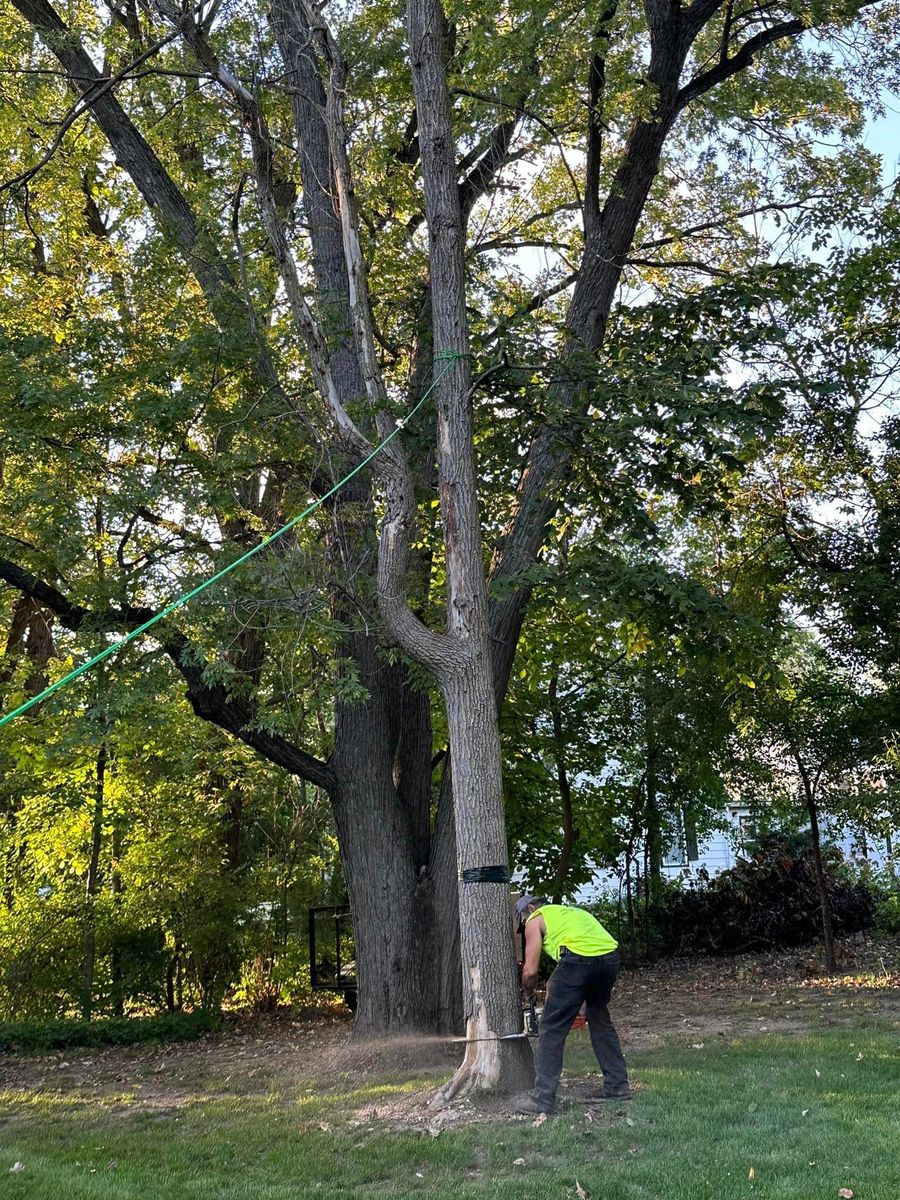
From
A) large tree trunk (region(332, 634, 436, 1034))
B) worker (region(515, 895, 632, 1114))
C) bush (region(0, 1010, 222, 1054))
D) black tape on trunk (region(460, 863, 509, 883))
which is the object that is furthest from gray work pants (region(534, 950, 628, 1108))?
bush (region(0, 1010, 222, 1054))

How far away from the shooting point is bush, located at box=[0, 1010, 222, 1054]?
39.0ft

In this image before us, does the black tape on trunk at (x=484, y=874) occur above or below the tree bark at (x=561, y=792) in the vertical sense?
below

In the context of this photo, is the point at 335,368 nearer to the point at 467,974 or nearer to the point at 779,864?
the point at 467,974

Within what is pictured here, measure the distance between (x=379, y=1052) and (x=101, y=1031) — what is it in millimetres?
4370

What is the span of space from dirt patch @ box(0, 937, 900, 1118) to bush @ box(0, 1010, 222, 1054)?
0.85 ft

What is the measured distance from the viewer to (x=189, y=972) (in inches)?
565

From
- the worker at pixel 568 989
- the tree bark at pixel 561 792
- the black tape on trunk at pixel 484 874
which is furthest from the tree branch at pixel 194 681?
the tree bark at pixel 561 792

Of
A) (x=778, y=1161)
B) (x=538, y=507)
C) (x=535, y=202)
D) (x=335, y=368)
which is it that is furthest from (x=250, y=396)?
(x=778, y=1161)

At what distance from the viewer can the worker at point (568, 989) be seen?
6629mm

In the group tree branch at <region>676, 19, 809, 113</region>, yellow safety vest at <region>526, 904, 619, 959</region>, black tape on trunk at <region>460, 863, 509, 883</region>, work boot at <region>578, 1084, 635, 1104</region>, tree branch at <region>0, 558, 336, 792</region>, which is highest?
tree branch at <region>676, 19, 809, 113</region>

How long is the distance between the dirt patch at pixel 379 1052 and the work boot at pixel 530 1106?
0.31 feet

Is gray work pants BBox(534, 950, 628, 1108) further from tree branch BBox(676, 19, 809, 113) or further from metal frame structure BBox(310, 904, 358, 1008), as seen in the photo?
tree branch BBox(676, 19, 809, 113)

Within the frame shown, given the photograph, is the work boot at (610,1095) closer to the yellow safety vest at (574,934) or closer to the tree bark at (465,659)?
the tree bark at (465,659)

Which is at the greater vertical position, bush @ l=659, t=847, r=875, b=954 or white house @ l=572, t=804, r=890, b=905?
white house @ l=572, t=804, r=890, b=905
